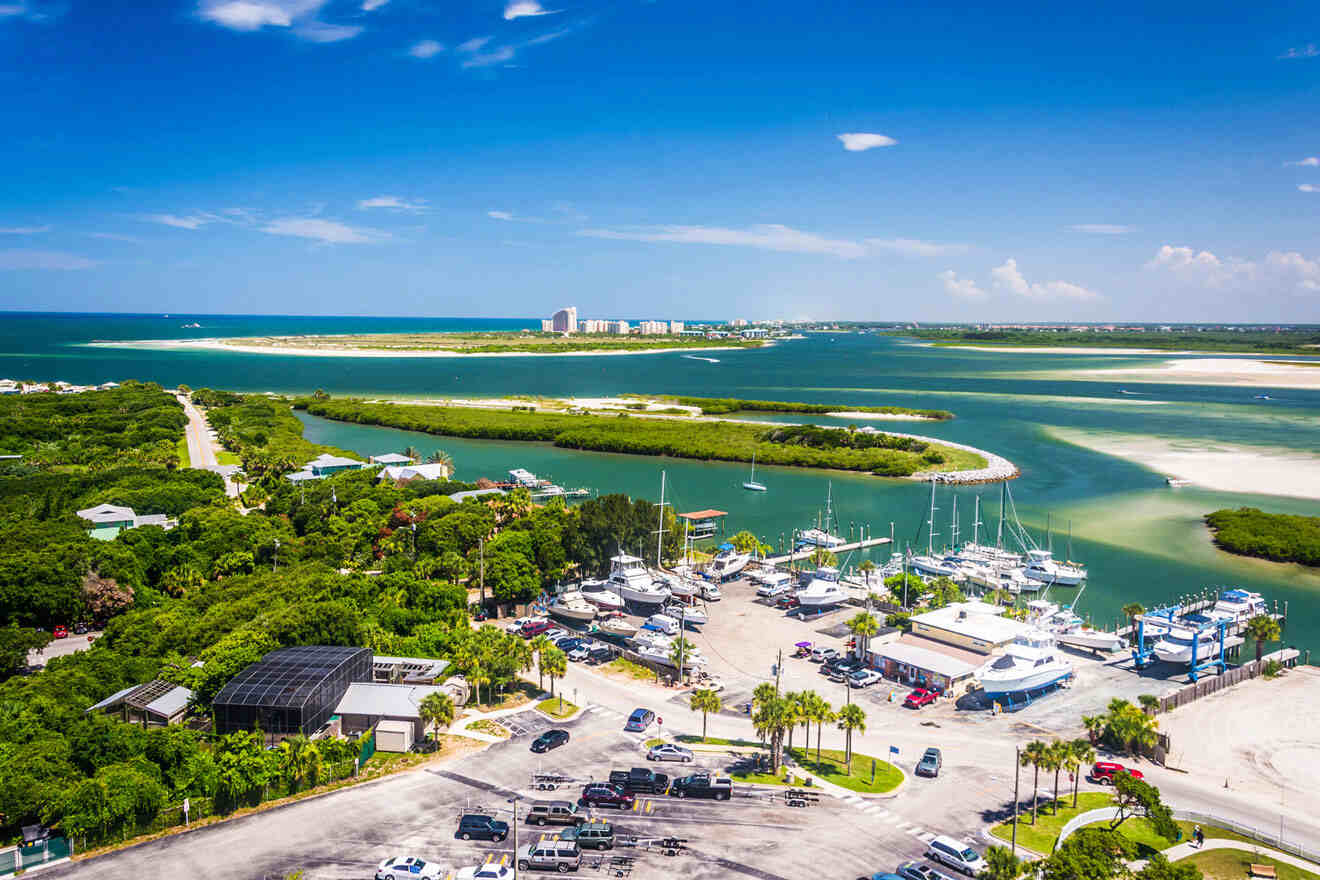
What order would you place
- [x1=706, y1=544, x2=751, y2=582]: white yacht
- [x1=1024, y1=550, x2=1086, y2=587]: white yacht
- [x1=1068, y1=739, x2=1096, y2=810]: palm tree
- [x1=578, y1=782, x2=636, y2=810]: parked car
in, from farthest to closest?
[x1=1024, y1=550, x2=1086, y2=587]: white yacht, [x1=706, y1=544, x2=751, y2=582]: white yacht, [x1=1068, y1=739, x2=1096, y2=810]: palm tree, [x1=578, y1=782, x2=636, y2=810]: parked car

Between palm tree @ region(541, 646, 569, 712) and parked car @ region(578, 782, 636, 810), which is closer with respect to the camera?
parked car @ region(578, 782, 636, 810)

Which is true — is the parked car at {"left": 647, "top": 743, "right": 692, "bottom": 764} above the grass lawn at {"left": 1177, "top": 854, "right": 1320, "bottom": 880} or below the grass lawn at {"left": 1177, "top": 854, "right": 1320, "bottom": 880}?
above

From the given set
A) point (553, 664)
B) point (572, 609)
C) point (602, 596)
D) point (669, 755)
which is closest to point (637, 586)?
point (602, 596)

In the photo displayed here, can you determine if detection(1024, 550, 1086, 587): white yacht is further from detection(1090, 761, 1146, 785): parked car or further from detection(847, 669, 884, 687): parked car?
detection(1090, 761, 1146, 785): parked car


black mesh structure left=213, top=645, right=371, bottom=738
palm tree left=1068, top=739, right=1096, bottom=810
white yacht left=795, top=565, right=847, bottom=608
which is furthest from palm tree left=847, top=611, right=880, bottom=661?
black mesh structure left=213, top=645, right=371, bottom=738

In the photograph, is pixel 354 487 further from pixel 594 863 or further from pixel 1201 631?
pixel 1201 631

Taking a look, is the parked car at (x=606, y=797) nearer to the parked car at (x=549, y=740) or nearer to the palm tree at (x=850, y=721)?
the parked car at (x=549, y=740)

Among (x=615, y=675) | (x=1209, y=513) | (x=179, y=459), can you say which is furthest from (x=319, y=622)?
(x=1209, y=513)
